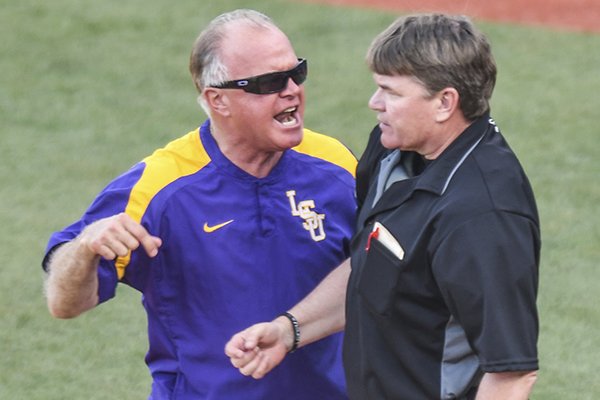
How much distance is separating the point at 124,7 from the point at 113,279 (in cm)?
805

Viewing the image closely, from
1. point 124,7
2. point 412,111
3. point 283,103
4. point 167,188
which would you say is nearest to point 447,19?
point 412,111

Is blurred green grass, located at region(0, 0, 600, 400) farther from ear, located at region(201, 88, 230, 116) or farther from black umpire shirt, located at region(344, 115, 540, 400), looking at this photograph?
black umpire shirt, located at region(344, 115, 540, 400)

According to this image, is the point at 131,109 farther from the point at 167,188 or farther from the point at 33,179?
the point at 167,188

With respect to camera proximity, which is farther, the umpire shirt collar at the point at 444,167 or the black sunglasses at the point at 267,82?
the black sunglasses at the point at 267,82

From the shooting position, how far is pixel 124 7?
11734 mm

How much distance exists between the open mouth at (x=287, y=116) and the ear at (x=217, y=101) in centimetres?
16

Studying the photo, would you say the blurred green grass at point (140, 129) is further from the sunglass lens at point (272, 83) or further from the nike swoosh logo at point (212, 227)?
the sunglass lens at point (272, 83)

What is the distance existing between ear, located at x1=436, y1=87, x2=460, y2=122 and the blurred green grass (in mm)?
2983

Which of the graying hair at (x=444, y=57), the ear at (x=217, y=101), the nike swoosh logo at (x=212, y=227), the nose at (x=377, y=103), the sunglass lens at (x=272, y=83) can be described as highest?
the graying hair at (x=444, y=57)

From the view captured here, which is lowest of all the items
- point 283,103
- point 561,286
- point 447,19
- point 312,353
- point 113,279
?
point 561,286

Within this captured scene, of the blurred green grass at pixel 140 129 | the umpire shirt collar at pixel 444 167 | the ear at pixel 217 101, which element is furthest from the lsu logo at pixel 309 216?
the blurred green grass at pixel 140 129

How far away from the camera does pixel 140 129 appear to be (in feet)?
31.3

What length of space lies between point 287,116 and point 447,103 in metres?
0.76

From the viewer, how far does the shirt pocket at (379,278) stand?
Result: 11.3 feet
